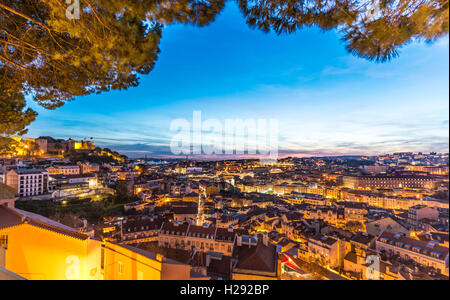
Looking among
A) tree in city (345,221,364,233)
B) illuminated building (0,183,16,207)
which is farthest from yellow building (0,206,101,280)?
tree in city (345,221,364,233)

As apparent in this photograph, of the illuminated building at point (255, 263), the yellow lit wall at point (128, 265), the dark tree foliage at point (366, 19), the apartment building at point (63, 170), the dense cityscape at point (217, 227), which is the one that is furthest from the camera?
the apartment building at point (63, 170)

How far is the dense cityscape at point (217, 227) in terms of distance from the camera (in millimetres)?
2178

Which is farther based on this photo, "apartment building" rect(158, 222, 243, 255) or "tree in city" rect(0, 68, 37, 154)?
"apartment building" rect(158, 222, 243, 255)

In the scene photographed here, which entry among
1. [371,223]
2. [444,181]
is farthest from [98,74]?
[371,223]

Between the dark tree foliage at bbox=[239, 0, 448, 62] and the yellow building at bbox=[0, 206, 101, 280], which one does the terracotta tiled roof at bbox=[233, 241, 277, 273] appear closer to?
the yellow building at bbox=[0, 206, 101, 280]

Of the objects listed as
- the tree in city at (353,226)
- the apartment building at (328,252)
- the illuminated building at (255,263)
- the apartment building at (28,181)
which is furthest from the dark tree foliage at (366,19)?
the apartment building at (28,181)

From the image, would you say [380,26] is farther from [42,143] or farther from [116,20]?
[42,143]

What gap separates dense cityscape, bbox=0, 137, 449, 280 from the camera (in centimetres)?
218

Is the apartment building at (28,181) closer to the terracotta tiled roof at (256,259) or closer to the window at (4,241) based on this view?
the window at (4,241)

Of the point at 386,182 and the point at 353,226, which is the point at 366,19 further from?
the point at 353,226

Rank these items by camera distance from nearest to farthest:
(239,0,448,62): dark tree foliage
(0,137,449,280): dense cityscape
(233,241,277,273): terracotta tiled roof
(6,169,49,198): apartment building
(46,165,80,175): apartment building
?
(239,0,448,62): dark tree foliage, (0,137,449,280): dense cityscape, (233,241,277,273): terracotta tiled roof, (6,169,49,198): apartment building, (46,165,80,175): apartment building

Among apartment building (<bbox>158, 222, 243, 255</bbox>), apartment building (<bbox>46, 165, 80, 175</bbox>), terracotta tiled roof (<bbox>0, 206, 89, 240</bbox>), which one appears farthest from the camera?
apartment building (<bbox>46, 165, 80, 175</bbox>)
